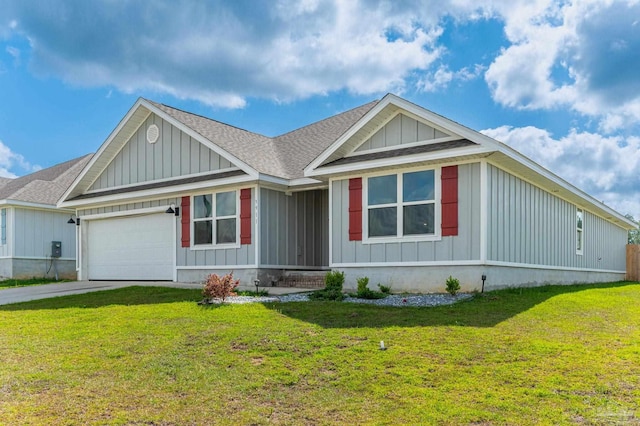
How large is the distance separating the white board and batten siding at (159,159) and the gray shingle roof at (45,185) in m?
5.24

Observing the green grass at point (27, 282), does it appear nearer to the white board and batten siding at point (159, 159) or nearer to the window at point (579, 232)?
the white board and batten siding at point (159, 159)

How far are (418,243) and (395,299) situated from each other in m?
1.63

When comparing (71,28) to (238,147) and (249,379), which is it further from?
(249,379)

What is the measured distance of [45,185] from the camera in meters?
23.5

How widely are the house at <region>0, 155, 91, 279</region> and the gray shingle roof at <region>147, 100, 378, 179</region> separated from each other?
29.9 ft

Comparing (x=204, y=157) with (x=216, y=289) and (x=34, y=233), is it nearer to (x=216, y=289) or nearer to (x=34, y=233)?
(x=216, y=289)

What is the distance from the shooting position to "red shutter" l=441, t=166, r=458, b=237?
11.4 metres

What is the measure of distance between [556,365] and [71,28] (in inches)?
583

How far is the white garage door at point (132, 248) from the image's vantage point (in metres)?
16.6

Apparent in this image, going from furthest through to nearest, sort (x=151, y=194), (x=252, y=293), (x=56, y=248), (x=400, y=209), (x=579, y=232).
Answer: (x=56, y=248) → (x=579, y=232) → (x=151, y=194) → (x=252, y=293) → (x=400, y=209)

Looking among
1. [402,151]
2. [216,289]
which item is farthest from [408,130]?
[216,289]

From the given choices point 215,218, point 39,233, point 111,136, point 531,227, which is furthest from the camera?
point 39,233

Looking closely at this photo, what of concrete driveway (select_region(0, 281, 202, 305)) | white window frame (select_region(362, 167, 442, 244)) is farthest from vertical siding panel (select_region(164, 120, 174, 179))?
white window frame (select_region(362, 167, 442, 244))

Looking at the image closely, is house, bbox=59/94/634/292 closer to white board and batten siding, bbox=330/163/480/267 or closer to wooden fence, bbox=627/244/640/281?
white board and batten siding, bbox=330/163/480/267
